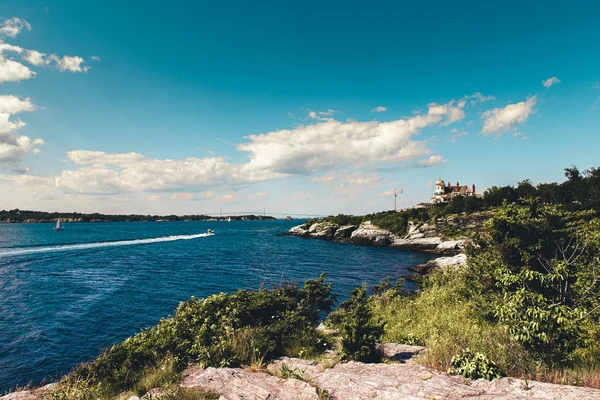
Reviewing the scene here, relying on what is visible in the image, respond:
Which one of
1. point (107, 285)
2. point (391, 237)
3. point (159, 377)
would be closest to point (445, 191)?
point (391, 237)

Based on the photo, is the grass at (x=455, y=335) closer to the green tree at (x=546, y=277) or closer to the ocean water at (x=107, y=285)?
the green tree at (x=546, y=277)

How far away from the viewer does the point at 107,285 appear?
135ft

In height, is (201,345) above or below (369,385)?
below

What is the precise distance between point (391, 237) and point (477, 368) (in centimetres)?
7961

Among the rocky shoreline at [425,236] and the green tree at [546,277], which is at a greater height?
the green tree at [546,277]

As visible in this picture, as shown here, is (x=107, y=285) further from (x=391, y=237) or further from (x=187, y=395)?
(x=391, y=237)

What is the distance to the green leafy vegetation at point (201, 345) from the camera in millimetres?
10680

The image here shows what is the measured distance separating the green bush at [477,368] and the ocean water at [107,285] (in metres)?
24.2

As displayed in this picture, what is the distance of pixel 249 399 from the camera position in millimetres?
8359

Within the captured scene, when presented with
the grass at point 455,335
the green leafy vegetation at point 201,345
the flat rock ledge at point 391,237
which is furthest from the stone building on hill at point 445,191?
the green leafy vegetation at point 201,345

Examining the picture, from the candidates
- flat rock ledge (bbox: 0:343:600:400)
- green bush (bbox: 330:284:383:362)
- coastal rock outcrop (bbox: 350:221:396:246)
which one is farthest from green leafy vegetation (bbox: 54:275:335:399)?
coastal rock outcrop (bbox: 350:221:396:246)

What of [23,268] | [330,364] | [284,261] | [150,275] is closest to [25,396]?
[330,364]

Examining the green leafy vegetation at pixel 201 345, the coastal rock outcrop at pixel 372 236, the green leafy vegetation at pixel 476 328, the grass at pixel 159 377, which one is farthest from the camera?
the coastal rock outcrop at pixel 372 236

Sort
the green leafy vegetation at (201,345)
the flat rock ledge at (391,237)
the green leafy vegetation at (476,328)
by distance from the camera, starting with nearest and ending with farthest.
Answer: the green leafy vegetation at (476,328), the green leafy vegetation at (201,345), the flat rock ledge at (391,237)
